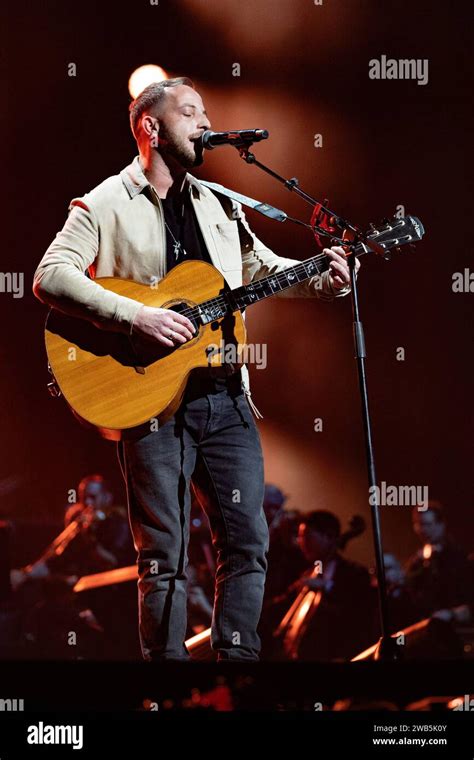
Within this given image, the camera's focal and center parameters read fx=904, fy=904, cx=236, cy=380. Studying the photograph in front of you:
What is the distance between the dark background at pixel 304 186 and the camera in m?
5.20

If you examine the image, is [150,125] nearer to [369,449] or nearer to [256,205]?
[256,205]

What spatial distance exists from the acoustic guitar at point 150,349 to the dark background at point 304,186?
237cm

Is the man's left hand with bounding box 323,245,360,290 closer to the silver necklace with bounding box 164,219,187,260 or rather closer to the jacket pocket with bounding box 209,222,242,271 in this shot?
the jacket pocket with bounding box 209,222,242,271

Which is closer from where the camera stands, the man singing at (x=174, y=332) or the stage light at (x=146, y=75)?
the man singing at (x=174, y=332)

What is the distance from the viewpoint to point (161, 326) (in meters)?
3.02

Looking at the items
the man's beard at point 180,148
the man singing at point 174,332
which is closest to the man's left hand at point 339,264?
the man singing at point 174,332

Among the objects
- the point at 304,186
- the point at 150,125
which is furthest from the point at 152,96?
the point at 304,186

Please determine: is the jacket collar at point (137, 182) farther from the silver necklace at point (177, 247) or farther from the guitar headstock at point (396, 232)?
the guitar headstock at point (396, 232)

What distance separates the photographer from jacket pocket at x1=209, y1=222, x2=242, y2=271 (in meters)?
3.31

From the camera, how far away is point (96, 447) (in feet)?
19.8

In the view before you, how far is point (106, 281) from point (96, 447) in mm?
3007

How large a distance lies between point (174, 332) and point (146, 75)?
8.86 feet

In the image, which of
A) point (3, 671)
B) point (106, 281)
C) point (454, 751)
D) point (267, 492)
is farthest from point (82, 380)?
point (267, 492)

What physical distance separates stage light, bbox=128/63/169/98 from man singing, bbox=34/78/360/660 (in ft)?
6.17
